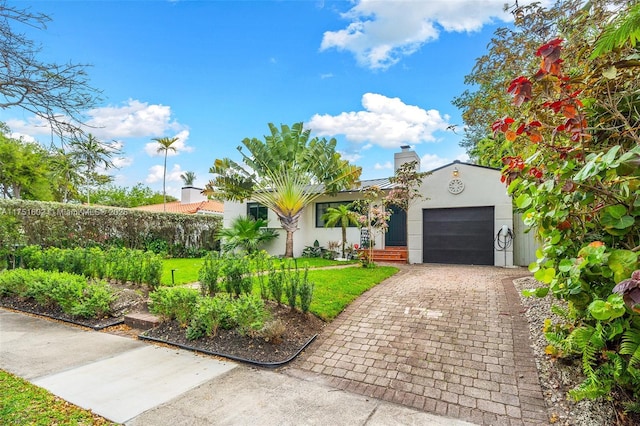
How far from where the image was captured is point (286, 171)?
1361 centimetres

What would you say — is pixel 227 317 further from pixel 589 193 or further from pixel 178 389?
pixel 589 193

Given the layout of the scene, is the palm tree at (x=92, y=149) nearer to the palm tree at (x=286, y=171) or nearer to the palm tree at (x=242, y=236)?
the palm tree at (x=286, y=171)

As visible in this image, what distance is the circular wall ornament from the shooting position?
12072mm

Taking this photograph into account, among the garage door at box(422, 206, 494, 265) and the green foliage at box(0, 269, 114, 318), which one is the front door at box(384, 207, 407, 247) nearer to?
the garage door at box(422, 206, 494, 265)

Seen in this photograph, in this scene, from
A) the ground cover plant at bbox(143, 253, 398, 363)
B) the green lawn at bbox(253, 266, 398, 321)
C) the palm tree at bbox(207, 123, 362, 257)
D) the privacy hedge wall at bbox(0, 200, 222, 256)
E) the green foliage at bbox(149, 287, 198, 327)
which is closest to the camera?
the ground cover plant at bbox(143, 253, 398, 363)

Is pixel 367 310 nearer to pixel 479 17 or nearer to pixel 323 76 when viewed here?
pixel 479 17

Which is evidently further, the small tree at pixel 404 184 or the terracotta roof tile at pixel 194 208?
the terracotta roof tile at pixel 194 208

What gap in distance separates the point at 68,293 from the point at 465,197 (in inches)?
478

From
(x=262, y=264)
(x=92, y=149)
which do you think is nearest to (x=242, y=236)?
(x=262, y=264)

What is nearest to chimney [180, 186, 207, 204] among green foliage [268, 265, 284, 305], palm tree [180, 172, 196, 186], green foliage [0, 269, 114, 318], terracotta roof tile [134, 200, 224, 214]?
terracotta roof tile [134, 200, 224, 214]

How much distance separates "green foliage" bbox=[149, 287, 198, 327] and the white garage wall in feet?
31.6

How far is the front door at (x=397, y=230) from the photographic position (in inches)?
558

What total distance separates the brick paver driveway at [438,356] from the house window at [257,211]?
1124cm

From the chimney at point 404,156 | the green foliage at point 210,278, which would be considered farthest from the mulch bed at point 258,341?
the chimney at point 404,156
